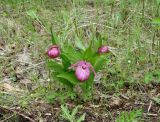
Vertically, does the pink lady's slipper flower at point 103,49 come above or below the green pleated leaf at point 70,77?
above

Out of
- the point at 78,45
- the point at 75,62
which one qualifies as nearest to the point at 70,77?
Result: the point at 75,62

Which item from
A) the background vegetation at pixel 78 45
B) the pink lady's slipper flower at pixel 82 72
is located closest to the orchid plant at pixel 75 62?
the pink lady's slipper flower at pixel 82 72

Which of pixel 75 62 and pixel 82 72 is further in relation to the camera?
pixel 75 62

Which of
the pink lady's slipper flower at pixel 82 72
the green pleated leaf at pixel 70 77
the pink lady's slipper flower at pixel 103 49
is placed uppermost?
the pink lady's slipper flower at pixel 103 49

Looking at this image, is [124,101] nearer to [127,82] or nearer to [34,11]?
[127,82]

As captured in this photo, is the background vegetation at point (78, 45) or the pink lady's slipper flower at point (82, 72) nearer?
the pink lady's slipper flower at point (82, 72)

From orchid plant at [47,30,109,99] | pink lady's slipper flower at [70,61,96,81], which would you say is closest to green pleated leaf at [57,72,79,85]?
orchid plant at [47,30,109,99]

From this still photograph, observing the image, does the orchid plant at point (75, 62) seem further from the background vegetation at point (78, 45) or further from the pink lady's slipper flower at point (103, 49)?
the background vegetation at point (78, 45)

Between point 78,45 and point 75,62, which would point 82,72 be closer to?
point 75,62

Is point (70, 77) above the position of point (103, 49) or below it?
below
